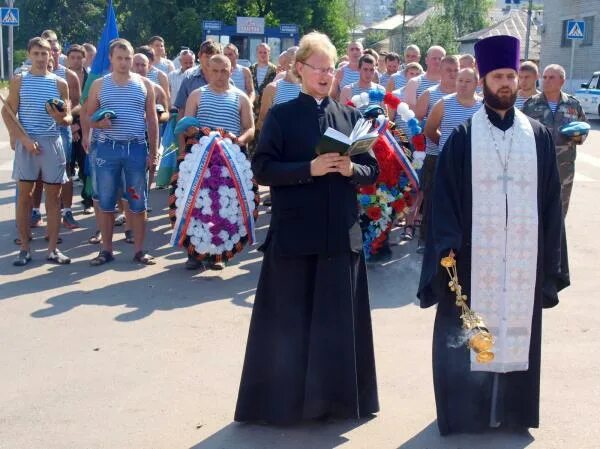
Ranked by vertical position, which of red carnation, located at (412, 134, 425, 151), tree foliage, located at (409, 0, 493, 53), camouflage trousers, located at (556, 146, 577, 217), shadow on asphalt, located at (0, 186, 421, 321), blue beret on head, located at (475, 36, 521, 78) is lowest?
shadow on asphalt, located at (0, 186, 421, 321)

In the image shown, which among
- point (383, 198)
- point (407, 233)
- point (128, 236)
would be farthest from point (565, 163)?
point (128, 236)

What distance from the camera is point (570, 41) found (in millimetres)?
46750

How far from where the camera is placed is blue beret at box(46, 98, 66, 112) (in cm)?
801

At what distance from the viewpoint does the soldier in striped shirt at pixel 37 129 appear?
7.98m

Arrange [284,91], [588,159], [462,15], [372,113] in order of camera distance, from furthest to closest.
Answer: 1. [462,15]
2. [588,159]
3. [284,91]
4. [372,113]

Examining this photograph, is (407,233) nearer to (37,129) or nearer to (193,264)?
(193,264)

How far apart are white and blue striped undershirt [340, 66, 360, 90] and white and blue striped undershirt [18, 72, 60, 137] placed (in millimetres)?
4816

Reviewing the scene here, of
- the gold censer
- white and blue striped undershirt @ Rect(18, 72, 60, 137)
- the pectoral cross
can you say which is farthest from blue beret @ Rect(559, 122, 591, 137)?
white and blue striped undershirt @ Rect(18, 72, 60, 137)

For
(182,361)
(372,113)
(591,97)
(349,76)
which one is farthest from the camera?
(591,97)

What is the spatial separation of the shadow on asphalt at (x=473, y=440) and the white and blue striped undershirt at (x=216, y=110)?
4319 millimetres

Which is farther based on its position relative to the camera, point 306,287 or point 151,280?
point 151,280

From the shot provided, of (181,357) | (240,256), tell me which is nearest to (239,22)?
(240,256)

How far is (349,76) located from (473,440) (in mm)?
8075

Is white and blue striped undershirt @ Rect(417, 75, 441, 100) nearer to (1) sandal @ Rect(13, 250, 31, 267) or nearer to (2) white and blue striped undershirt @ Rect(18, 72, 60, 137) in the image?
(2) white and blue striped undershirt @ Rect(18, 72, 60, 137)
